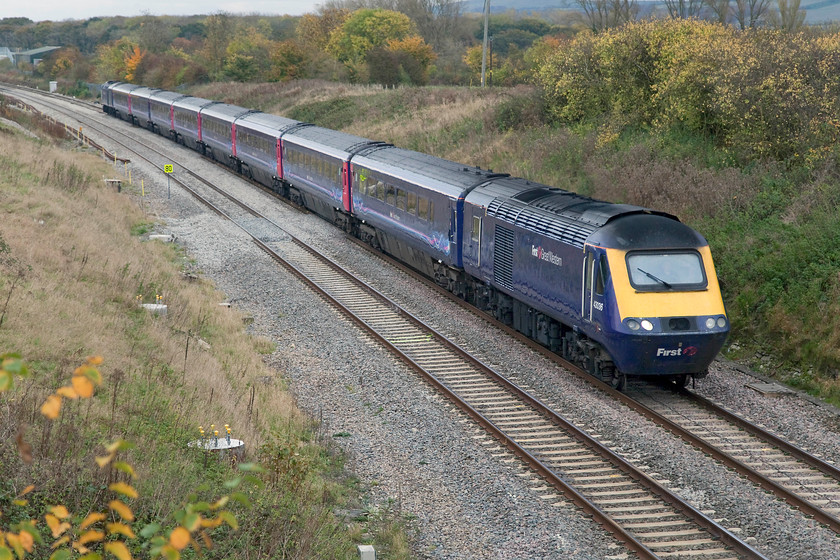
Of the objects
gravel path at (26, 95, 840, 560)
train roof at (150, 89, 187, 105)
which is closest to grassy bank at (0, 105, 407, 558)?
gravel path at (26, 95, 840, 560)

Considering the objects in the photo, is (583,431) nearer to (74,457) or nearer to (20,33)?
(74,457)

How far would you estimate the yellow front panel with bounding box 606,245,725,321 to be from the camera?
44.1ft

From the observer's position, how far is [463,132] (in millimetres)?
40281

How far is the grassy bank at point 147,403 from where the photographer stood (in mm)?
8125

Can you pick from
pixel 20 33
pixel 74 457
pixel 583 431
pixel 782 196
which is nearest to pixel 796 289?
pixel 782 196

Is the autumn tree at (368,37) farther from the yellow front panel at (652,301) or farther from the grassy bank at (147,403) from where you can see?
the yellow front panel at (652,301)

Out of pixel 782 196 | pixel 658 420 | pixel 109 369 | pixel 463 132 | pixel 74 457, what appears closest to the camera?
pixel 74 457

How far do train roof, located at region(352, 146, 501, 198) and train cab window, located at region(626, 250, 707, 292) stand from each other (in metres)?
6.55

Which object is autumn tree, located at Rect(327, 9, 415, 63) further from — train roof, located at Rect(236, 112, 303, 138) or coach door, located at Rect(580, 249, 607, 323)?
coach door, located at Rect(580, 249, 607, 323)

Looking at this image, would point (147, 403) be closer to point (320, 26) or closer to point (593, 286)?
point (593, 286)

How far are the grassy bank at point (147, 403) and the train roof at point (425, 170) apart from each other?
19.1 feet

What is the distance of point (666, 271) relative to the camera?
13789 millimetres

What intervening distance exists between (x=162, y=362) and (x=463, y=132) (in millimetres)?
28780

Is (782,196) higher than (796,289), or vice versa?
(782,196)
